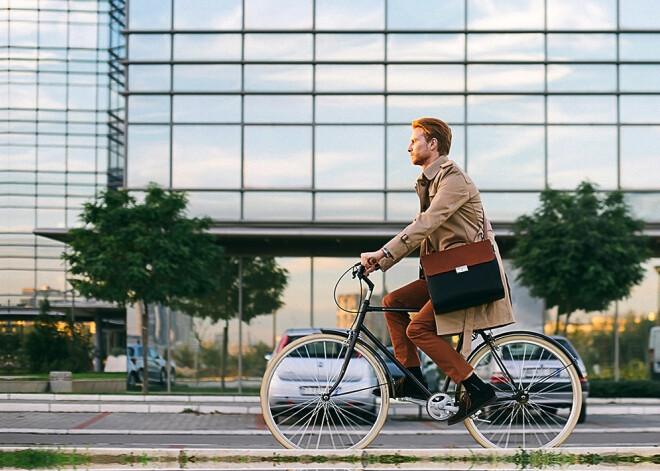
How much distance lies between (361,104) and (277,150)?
254 cm

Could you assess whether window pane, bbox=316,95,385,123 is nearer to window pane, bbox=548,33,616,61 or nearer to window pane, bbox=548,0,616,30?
window pane, bbox=548,33,616,61

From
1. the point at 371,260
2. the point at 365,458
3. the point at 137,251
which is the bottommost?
the point at 365,458

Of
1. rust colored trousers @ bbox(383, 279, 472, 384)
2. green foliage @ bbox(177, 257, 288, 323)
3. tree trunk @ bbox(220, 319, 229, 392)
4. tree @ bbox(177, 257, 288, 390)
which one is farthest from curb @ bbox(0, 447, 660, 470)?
tree trunk @ bbox(220, 319, 229, 392)

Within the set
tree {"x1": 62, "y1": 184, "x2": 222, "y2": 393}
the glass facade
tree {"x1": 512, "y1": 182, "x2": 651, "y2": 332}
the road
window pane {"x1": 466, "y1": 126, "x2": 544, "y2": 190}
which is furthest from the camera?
the glass facade

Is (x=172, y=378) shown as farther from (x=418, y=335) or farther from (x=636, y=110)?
(x=418, y=335)

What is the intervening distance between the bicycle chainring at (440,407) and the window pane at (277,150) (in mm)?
21574

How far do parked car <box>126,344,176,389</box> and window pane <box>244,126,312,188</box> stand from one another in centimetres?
541

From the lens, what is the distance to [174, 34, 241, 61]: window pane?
27.1m

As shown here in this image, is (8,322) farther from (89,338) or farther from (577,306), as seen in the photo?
(577,306)

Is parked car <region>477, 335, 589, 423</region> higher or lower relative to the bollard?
higher

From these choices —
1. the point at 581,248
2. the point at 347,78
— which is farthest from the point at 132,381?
the point at 581,248

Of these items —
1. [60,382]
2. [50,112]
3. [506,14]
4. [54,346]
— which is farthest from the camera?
[50,112]

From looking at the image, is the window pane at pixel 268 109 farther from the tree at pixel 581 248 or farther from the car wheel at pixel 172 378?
the tree at pixel 581 248

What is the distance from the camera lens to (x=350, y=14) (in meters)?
27.2
